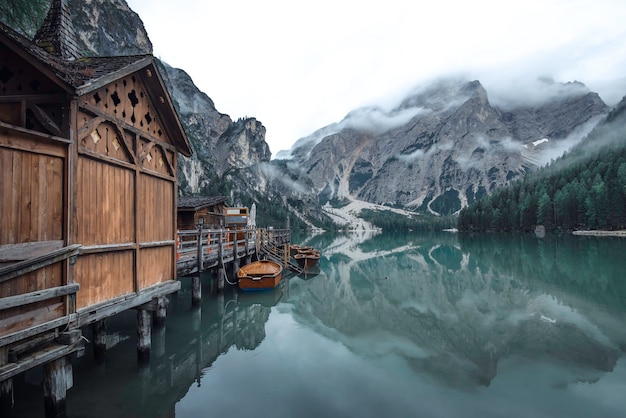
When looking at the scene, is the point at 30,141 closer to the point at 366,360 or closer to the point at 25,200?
the point at 25,200

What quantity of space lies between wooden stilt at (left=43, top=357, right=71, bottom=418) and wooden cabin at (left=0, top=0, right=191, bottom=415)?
100 mm

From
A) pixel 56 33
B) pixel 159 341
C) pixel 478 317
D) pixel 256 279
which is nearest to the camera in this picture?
pixel 56 33

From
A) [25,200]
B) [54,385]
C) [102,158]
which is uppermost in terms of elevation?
[102,158]

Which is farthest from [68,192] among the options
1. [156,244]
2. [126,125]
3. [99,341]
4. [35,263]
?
[99,341]

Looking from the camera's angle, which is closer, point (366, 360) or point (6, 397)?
point (6, 397)

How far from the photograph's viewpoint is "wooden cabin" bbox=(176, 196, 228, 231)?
2980cm

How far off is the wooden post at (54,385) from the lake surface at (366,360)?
2.60 feet

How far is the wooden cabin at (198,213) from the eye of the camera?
29.8 metres

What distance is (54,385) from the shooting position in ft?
24.2

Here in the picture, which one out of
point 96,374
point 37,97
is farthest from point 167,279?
point 37,97

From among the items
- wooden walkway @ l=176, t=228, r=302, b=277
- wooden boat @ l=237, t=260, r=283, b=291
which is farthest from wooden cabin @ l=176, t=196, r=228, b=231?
wooden boat @ l=237, t=260, r=283, b=291

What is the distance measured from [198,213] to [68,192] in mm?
23580

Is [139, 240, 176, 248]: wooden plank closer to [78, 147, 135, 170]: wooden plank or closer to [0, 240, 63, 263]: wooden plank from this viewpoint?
[78, 147, 135, 170]: wooden plank

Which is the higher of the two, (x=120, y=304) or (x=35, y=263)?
(x=35, y=263)
